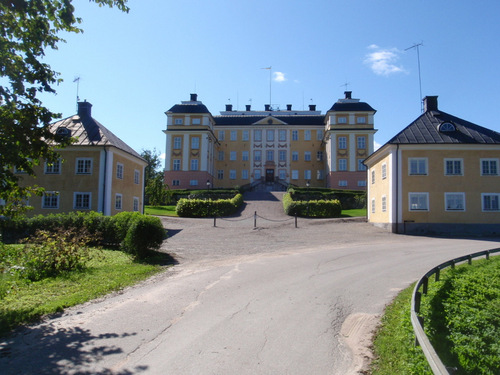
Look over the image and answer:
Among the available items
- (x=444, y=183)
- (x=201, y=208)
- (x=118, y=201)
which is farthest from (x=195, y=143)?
(x=444, y=183)

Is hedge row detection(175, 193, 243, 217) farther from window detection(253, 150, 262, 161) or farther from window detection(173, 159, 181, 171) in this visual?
window detection(253, 150, 262, 161)

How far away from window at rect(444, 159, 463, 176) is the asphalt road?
14.0 m

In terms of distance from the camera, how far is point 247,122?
62.3 meters

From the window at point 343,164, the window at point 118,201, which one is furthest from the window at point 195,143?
the window at point 118,201

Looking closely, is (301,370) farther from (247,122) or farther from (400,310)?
(247,122)

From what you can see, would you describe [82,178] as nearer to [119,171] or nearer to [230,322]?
[119,171]

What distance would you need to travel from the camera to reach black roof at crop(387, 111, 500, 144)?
25812 mm

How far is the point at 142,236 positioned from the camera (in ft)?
46.1

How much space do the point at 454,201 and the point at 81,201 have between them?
2498 cm

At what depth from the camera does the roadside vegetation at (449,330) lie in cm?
488

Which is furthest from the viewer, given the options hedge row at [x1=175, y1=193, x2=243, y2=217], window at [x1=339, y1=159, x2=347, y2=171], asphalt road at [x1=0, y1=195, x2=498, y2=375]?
window at [x1=339, y1=159, x2=347, y2=171]

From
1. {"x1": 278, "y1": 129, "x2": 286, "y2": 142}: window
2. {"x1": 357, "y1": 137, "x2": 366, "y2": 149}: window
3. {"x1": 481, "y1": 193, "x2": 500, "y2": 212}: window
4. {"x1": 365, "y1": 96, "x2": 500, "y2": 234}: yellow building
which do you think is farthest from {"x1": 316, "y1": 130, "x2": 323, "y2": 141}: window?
{"x1": 481, "y1": 193, "x2": 500, "y2": 212}: window

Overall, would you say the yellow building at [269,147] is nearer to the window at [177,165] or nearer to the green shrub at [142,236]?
the window at [177,165]

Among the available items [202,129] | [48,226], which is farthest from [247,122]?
[48,226]
